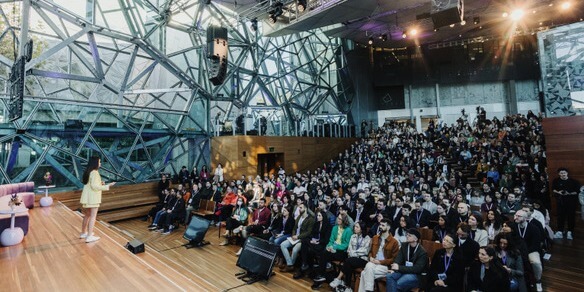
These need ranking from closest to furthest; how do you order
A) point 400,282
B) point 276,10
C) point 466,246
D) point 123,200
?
point 400,282, point 466,246, point 123,200, point 276,10

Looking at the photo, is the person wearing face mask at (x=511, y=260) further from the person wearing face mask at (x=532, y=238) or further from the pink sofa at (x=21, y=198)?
the pink sofa at (x=21, y=198)

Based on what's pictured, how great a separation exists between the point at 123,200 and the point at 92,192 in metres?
7.03

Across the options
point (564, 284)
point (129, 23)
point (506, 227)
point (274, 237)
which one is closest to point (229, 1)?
point (129, 23)

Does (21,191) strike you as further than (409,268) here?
Yes

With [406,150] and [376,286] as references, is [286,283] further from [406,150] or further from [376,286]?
[406,150]

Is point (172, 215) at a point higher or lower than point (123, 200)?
lower

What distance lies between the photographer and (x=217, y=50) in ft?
25.8

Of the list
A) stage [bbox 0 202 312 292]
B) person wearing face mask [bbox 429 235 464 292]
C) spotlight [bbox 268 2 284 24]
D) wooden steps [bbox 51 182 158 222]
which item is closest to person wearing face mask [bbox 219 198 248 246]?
stage [bbox 0 202 312 292]

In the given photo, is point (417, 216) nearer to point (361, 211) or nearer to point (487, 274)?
point (361, 211)

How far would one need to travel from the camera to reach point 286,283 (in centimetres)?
479

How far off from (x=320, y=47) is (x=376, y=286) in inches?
757

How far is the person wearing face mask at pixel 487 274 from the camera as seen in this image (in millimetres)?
3158

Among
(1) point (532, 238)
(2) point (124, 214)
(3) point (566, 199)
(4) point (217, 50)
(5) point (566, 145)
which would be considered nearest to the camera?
(1) point (532, 238)

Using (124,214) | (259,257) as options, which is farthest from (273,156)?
(259,257)
